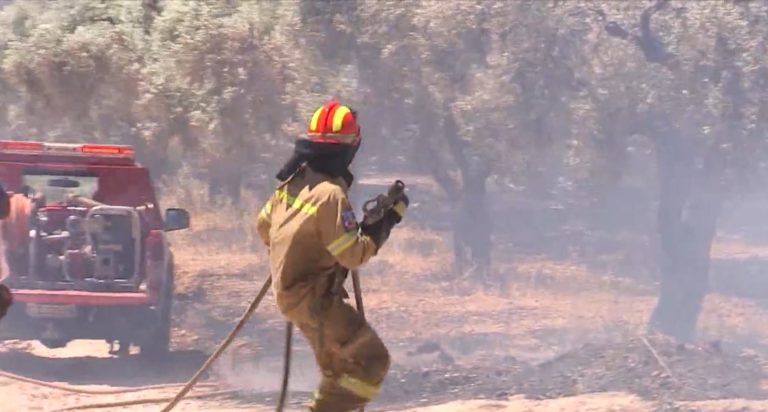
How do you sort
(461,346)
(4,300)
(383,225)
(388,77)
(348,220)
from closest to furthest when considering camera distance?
(348,220) → (383,225) → (4,300) → (461,346) → (388,77)

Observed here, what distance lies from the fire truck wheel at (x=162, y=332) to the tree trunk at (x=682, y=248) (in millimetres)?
6089

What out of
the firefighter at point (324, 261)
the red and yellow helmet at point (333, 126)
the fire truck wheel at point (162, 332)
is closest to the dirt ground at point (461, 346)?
the fire truck wheel at point (162, 332)

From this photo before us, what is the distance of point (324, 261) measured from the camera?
5.27 m

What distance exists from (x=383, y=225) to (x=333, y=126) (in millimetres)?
457

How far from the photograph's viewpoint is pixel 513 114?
14.5 m

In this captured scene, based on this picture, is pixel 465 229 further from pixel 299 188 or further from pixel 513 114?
pixel 299 188

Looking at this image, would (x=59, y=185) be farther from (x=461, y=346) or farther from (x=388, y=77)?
(x=461, y=346)

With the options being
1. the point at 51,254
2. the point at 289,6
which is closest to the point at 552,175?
the point at 289,6

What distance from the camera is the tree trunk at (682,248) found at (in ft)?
47.8

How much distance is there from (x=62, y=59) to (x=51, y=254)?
106 inches

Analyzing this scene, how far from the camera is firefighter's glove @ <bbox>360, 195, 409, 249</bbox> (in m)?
5.16

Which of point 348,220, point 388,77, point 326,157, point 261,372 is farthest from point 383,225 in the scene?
point 388,77

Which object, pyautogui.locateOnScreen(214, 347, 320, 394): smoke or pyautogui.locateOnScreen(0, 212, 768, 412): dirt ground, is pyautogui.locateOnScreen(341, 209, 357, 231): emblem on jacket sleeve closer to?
pyautogui.locateOnScreen(0, 212, 768, 412): dirt ground

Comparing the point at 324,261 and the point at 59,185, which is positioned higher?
the point at 324,261
